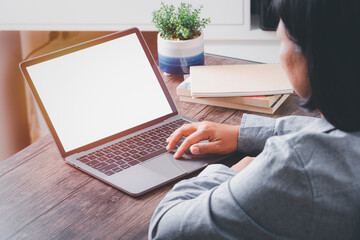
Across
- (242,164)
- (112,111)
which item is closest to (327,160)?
(242,164)

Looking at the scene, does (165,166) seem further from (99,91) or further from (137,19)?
(137,19)

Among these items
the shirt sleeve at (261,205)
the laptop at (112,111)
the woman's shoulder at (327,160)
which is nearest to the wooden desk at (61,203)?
the laptop at (112,111)

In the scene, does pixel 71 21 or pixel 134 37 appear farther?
pixel 71 21

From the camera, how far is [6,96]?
2502 mm

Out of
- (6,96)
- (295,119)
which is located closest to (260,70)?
(295,119)

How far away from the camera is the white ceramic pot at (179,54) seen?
1404mm

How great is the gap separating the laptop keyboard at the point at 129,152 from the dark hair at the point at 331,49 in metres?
0.46

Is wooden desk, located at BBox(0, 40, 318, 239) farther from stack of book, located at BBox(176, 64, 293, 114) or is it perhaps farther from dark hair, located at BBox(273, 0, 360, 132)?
dark hair, located at BBox(273, 0, 360, 132)

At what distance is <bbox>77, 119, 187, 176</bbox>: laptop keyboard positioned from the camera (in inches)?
40.1

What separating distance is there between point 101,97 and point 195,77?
0.31 meters

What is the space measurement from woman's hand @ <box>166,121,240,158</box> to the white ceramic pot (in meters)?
0.36

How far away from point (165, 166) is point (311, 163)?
43cm

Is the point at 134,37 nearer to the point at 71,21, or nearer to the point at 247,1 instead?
the point at 247,1

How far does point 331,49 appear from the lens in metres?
0.64
